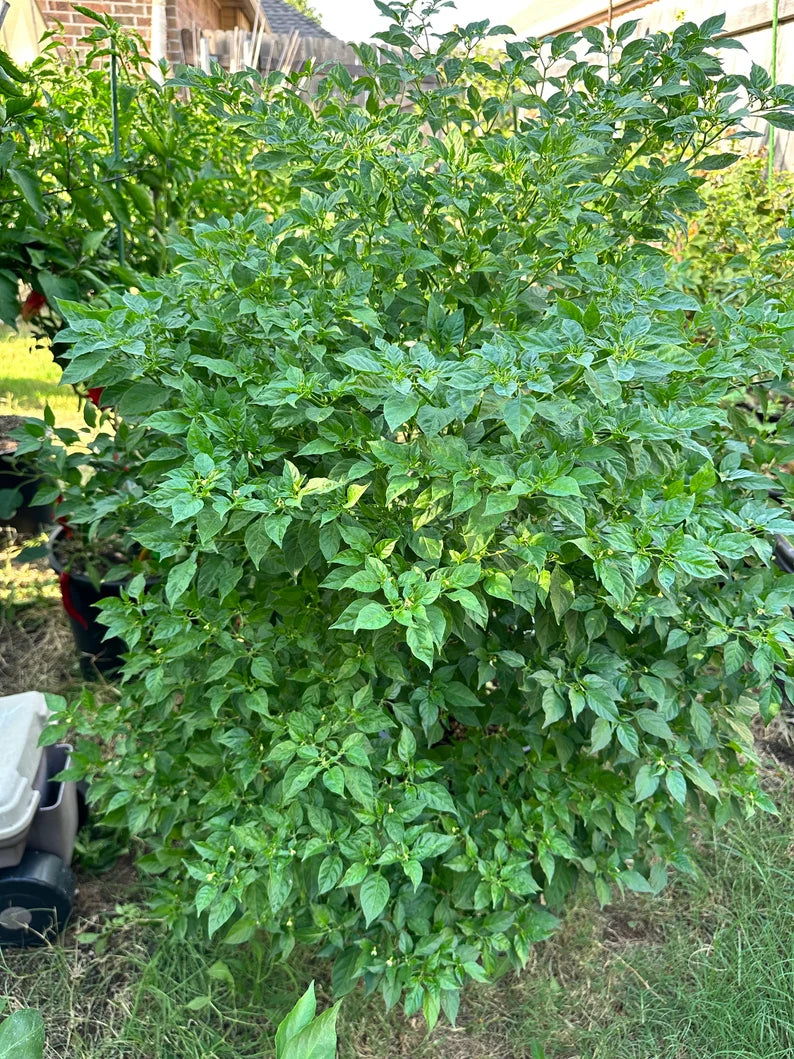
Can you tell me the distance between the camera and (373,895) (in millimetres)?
1328

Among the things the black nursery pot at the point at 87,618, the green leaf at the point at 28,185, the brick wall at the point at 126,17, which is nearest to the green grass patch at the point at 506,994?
the black nursery pot at the point at 87,618

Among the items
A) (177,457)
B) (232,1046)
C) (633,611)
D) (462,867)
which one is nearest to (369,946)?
(462,867)

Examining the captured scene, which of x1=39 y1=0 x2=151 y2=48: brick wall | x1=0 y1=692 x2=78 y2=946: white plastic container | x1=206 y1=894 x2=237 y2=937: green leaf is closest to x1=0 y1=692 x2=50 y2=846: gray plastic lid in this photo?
x1=0 y1=692 x2=78 y2=946: white plastic container

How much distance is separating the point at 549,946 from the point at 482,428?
1319mm

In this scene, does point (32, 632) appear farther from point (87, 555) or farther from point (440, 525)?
point (440, 525)

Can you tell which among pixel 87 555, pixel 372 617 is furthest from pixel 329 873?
pixel 87 555

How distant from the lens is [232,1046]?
1672 millimetres

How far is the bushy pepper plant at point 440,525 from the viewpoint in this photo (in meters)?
1.15

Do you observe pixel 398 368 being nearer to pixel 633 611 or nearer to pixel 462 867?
pixel 633 611

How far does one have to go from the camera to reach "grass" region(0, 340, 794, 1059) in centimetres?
168

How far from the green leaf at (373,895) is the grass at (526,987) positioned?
0.51m

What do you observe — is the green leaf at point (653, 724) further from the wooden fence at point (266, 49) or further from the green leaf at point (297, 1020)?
the wooden fence at point (266, 49)

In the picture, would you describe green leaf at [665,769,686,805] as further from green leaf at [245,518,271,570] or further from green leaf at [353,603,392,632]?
green leaf at [245,518,271,570]

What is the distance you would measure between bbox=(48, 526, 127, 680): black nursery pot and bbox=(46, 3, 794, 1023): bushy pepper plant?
0.99 m
